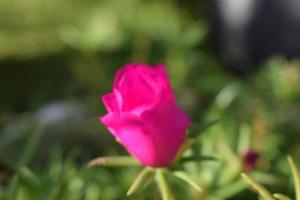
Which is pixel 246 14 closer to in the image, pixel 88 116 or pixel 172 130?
pixel 88 116

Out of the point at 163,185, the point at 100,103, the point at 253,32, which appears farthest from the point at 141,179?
the point at 253,32

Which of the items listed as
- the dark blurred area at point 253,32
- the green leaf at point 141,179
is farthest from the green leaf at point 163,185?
the dark blurred area at point 253,32

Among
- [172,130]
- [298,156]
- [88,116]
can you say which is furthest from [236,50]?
[172,130]

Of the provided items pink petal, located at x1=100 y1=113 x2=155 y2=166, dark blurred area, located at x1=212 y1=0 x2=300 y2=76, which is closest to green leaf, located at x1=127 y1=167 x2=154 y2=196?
pink petal, located at x1=100 y1=113 x2=155 y2=166

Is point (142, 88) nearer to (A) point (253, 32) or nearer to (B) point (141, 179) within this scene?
(B) point (141, 179)

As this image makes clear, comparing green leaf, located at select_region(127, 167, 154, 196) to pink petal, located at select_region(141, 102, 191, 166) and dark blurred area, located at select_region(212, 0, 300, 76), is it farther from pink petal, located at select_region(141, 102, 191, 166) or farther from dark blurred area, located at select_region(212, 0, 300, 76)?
dark blurred area, located at select_region(212, 0, 300, 76)

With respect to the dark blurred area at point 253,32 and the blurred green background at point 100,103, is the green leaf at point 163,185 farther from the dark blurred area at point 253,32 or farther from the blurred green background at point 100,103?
the dark blurred area at point 253,32
